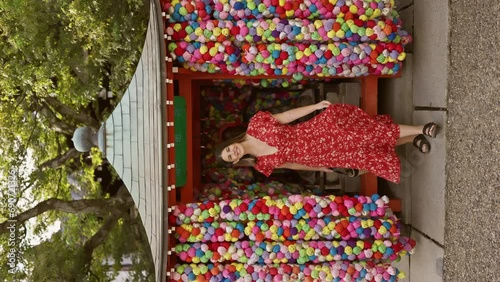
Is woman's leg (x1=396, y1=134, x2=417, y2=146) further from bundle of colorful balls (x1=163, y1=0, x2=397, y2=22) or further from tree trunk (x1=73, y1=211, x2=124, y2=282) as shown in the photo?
tree trunk (x1=73, y1=211, x2=124, y2=282)

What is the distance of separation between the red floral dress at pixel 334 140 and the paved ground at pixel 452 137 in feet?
1.55

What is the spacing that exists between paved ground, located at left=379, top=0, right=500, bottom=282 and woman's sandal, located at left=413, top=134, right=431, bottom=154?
0.09 meters

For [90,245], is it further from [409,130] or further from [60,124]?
[409,130]

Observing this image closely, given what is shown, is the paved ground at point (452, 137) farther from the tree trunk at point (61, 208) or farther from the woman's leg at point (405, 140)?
the tree trunk at point (61, 208)

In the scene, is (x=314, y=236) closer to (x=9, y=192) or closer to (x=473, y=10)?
(x=473, y=10)

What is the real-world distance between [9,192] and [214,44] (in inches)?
113

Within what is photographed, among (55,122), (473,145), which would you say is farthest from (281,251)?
(55,122)

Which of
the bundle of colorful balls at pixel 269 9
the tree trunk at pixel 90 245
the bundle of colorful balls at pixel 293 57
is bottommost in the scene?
the tree trunk at pixel 90 245

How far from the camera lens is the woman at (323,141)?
177 inches

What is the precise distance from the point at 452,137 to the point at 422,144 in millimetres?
315

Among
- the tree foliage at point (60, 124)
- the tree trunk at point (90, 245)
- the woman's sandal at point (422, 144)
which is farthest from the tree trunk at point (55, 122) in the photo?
the woman's sandal at point (422, 144)

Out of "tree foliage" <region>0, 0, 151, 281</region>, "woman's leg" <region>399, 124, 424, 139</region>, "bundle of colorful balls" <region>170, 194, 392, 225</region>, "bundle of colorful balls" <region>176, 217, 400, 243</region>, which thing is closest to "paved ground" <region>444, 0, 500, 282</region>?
"woman's leg" <region>399, 124, 424, 139</region>

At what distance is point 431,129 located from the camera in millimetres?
4598

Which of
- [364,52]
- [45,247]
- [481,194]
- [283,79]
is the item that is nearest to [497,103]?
[481,194]
